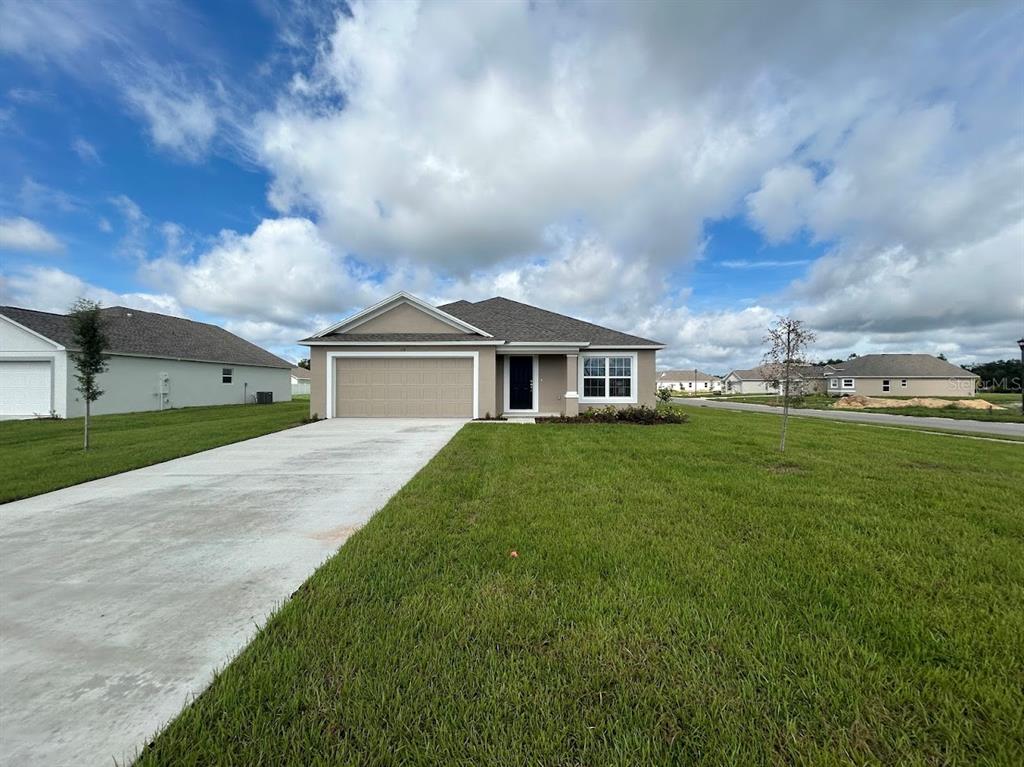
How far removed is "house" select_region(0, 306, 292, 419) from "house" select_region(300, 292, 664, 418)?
6.11m

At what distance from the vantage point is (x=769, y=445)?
9.20 m

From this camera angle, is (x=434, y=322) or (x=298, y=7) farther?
(x=434, y=322)

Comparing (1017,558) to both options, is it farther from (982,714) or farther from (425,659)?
(425,659)

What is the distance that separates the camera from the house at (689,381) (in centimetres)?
9619

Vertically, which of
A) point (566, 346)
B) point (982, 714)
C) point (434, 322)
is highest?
point (434, 322)

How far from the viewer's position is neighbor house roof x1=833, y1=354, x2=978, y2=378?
159 ft

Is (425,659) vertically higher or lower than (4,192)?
lower

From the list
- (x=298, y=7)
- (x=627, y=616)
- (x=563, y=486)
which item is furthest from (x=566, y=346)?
(x=627, y=616)

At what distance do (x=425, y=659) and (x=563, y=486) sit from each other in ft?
12.2

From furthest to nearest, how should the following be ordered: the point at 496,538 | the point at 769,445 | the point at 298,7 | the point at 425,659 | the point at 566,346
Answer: the point at 566,346 < the point at 298,7 < the point at 769,445 < the point at 496,538 < the point at 425,659

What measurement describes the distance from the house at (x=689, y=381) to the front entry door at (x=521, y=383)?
8473 centimetres

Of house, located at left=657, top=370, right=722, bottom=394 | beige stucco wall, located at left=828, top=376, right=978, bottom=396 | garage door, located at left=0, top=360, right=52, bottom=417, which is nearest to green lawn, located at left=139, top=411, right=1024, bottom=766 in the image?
garage door, located at left=0, top=360, right=52, bottom=417

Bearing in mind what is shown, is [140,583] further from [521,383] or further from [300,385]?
[300,385]

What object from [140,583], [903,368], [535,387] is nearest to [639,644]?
[140,583]
